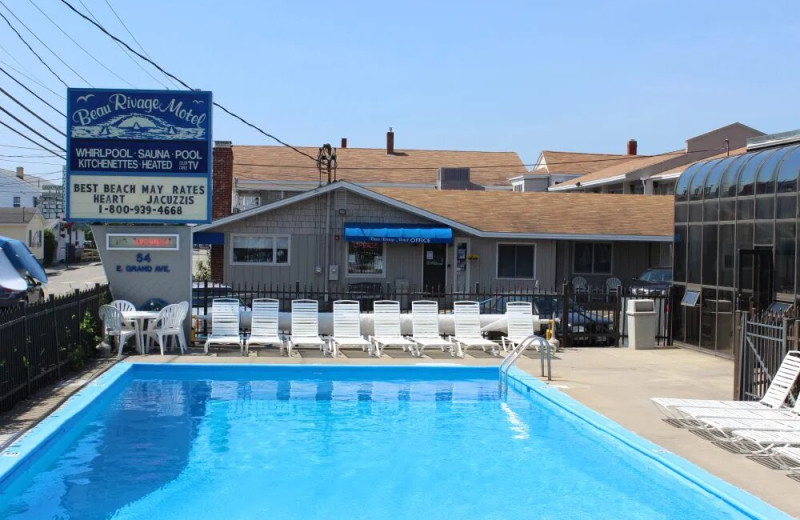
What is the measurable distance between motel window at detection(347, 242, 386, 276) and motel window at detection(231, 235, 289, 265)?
2.11m

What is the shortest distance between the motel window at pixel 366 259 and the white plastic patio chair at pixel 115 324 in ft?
38.4

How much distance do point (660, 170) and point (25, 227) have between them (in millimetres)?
39931

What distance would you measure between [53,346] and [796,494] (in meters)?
9.97

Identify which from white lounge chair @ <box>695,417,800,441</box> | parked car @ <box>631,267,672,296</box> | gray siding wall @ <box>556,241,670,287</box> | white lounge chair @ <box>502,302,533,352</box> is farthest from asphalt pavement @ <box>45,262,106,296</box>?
white lounge chair @ <box>695,417,800,441</box>

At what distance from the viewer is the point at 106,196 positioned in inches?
642

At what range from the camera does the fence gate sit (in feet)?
34.6

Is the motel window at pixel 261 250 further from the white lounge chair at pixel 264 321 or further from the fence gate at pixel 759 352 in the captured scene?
the fence gate at pixel 759 352

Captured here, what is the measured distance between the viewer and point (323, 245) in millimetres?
26156

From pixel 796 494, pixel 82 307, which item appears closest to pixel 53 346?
pixel 82 307

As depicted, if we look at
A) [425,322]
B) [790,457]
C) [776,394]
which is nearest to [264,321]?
[425,322]

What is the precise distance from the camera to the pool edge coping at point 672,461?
6.92 m

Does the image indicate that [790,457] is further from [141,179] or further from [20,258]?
[20,258]

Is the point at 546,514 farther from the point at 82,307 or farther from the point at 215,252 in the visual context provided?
the point at 215,252

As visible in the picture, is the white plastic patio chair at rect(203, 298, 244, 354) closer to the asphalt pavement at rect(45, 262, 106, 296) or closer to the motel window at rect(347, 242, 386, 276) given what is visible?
the motel window at rect(347, 242, 386, 276)
